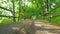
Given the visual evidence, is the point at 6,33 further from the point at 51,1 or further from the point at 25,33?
the point at 51,1

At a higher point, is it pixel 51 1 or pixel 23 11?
Result: pixel 51 1

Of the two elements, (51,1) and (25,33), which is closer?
(25,33)

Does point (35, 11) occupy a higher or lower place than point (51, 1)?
lower

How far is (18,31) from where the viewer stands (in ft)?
2.59

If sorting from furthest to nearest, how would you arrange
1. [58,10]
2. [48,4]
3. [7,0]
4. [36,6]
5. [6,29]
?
[7,0], [36,6], [48,4], [58,10], [6,29]

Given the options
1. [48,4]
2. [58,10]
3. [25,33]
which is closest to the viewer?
[25,33]

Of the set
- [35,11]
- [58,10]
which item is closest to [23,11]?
[35,11]

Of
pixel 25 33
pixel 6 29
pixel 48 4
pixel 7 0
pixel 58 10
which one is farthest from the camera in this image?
pixel 7 0

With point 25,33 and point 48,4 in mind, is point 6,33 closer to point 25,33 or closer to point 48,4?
point 25,33

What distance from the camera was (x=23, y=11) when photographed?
17.2 feet

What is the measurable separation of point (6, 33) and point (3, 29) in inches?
2.8

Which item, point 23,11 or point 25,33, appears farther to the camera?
point 23,11

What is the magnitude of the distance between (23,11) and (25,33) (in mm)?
4518

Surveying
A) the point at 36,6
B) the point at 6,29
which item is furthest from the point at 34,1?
the point at 6,29
